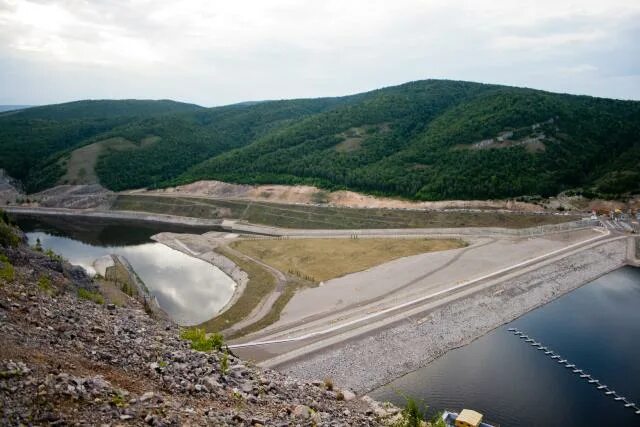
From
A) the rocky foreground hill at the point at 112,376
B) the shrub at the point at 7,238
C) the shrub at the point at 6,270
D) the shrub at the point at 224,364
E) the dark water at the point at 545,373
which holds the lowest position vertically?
the dark water at the point at 545,373

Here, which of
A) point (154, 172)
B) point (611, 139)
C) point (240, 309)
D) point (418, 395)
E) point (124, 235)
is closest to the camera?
point (418, 395)

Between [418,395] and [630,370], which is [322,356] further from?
[630,370]

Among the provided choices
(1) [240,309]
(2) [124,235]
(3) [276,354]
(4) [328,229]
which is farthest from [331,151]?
(3) [276,354]

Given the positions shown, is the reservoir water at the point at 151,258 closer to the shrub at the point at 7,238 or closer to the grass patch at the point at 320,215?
the grass patch at the point at 320,215

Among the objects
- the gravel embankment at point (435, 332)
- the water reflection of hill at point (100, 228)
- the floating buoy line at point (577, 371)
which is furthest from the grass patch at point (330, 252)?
the water reflection of hill at point (100, 228)

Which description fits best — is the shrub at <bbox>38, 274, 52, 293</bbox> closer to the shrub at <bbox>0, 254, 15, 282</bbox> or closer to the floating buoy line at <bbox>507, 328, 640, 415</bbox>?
the shrub at <bbox>0, 254, 15, 282</bbox>

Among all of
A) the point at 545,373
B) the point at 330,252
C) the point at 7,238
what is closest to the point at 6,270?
the point at 7,238

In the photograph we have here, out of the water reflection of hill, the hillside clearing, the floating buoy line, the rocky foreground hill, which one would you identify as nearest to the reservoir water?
the water reflection of hill
